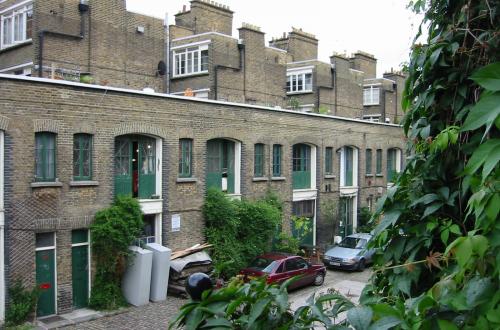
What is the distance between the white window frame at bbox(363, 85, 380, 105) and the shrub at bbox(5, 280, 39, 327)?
34963 millimetres

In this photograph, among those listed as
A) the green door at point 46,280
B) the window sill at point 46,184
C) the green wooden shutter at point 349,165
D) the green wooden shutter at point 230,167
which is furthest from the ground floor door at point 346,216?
the window sill at point 46,184

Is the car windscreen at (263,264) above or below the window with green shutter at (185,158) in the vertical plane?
below

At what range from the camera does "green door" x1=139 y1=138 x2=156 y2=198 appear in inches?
786

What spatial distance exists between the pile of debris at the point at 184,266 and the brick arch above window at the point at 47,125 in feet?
21.5

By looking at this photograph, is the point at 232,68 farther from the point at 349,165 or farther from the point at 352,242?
the point at 352,242

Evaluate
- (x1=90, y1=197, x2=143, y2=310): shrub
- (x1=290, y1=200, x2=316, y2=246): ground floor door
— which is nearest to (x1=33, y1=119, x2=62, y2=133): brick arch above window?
(x1=90, y1=197, x2=143, y2=310): shrub

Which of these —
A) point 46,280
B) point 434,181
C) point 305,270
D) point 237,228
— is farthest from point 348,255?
point 434,181

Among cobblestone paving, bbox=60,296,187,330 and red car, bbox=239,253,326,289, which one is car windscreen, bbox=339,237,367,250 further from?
cobblestone paving, bbox=60,296,187,330

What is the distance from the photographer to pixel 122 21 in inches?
1088

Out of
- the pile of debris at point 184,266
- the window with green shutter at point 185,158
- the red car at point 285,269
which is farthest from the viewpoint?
the window with green shutter at point 185,158

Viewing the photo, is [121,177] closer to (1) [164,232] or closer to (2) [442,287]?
(1) [164,232]

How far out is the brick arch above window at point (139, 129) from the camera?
18562 mm

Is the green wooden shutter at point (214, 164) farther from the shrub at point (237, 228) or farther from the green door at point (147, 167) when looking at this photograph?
the green door at point (147, 167)

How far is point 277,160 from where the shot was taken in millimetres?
25969
